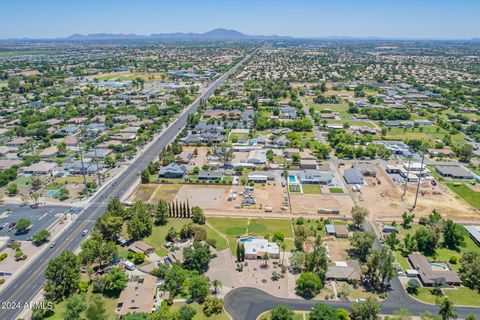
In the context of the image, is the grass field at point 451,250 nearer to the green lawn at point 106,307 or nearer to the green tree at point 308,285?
the green tree at point 308,285

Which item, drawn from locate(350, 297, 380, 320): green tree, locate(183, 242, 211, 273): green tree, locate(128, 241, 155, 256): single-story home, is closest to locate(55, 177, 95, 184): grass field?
locate(128, 241, 155, 256): single-story home

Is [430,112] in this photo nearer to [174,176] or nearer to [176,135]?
[176,135]

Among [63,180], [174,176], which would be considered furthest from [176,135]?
[63,180]

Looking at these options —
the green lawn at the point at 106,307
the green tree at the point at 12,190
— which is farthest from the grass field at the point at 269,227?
the green tree at the point at 12,190

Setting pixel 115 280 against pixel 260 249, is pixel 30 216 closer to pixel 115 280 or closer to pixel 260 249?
pixel 115 280

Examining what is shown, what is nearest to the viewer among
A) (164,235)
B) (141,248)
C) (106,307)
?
(106,307)

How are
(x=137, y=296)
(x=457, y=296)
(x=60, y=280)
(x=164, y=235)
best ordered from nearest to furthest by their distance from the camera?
(x=137, y=296), (x=60, y=280), (x=457, y=296), (x=164, y=235)

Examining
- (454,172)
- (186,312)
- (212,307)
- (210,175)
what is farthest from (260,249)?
(454,172)
